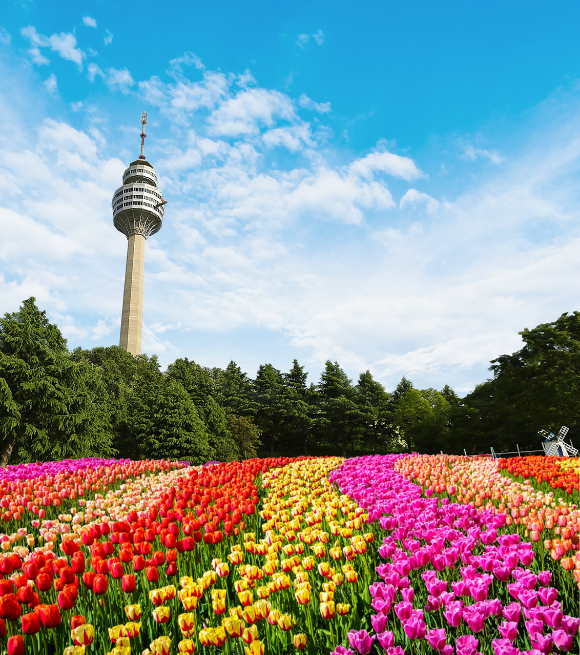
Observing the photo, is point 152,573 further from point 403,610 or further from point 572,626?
point 572,626

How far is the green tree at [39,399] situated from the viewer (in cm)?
2164

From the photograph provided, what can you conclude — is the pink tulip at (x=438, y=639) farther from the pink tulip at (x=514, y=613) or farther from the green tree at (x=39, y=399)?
the green tree at (x=39, y=399)

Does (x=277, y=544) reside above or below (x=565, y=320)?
below

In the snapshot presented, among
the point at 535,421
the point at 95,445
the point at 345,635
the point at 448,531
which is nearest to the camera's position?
the point at 345,635

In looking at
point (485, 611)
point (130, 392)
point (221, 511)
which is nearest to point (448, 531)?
point (485, 611)

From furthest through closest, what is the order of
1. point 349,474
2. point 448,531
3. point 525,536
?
point 349,474
point 525,536
point 448,531

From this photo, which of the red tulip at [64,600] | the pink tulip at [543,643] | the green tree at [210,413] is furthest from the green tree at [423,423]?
the red tulip at [64,600]

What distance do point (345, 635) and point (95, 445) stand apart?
88.8 ft

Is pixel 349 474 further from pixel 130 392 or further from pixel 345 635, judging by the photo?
pixel 130 392

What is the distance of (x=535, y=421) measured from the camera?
28.6 metres

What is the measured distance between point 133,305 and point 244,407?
33228mm

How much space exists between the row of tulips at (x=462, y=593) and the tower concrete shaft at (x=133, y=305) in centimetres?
6623

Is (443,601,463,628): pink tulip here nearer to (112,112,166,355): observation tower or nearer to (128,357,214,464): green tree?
(128,357,214,464): green tree

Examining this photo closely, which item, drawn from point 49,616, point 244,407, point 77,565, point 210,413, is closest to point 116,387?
point 210,413
